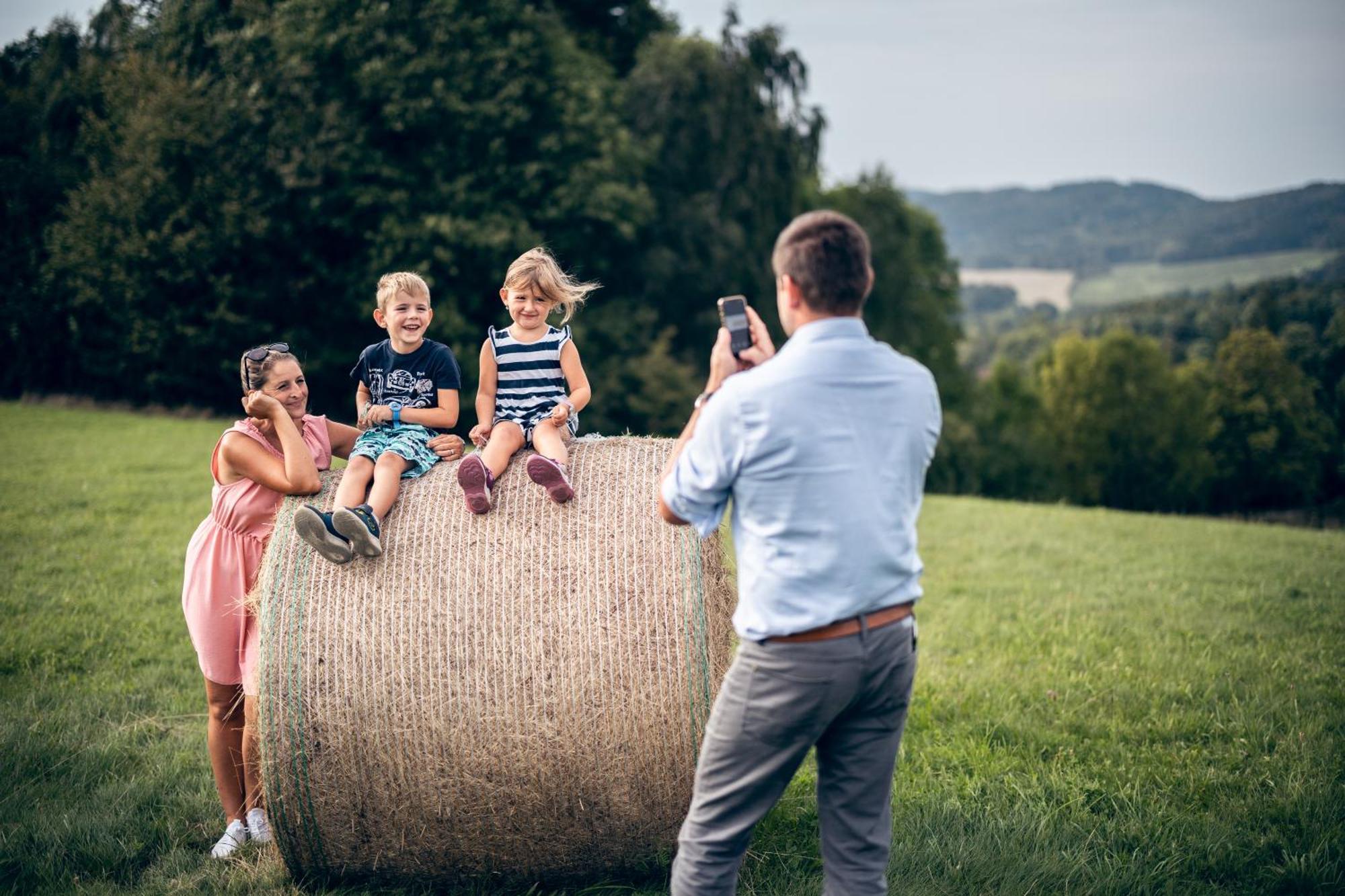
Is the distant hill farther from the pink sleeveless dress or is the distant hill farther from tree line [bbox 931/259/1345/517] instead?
the pink sleeveless dress

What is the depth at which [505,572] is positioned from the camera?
14.1 feet

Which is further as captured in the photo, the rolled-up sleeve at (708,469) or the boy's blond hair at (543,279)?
the boy's blond hair at (543,279)

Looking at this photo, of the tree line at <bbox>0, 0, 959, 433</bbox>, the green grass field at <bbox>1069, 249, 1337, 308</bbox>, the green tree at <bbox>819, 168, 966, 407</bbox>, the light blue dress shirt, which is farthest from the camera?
the green grass field at <bbox>1069, 249, 1337, 308</bbox>

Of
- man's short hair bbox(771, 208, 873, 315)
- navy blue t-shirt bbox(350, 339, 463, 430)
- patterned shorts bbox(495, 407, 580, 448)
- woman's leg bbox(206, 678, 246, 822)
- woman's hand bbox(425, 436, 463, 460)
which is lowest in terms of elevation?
woman's leg bbox(206, 678, 246, 822)

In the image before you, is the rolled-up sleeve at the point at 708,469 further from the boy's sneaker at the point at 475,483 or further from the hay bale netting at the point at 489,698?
the boy's sneaker at the point at 475,483

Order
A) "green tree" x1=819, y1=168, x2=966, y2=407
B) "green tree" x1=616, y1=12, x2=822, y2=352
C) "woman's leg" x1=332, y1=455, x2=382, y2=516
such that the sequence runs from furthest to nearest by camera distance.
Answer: "green tree" x1=819, y1=168, x2=966, y2=407, "green tree" x1=616, y1=12, x2=822, y2=352, "woman's leg" x1=332, y1=455, x2=382, y2=516

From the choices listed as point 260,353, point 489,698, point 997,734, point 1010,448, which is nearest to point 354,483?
point 260,353

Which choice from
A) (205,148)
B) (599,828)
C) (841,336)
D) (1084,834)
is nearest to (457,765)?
(599,828)

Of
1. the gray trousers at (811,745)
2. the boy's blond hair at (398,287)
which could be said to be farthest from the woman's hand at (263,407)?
the gray trousers at (811,745)

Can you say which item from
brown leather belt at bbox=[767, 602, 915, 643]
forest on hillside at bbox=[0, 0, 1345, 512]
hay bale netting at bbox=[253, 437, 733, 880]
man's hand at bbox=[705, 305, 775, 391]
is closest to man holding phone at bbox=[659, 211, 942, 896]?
brown leather belt at bbox=[767, 602, 915, 643]

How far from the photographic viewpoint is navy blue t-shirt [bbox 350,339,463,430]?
5.11 metres

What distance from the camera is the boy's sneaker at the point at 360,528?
4.17 m

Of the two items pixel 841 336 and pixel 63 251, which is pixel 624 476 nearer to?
pixel 841 336

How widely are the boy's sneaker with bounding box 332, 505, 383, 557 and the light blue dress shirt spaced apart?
1776 millimetres
